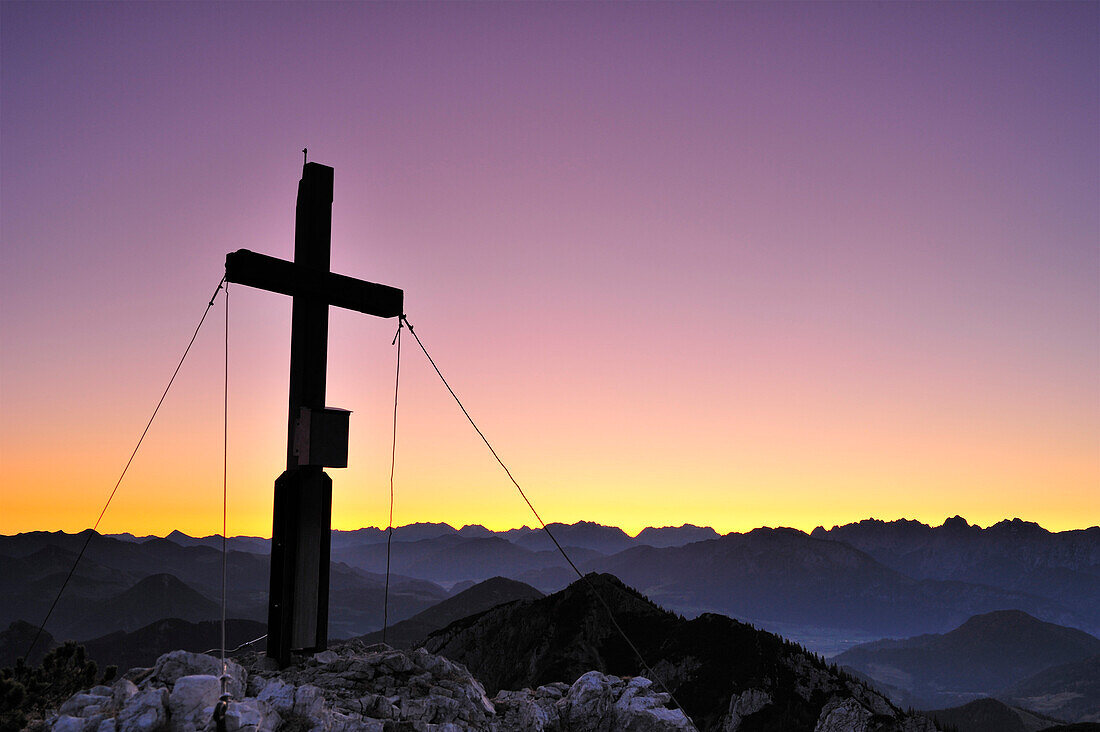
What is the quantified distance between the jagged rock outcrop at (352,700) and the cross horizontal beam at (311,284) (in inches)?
249

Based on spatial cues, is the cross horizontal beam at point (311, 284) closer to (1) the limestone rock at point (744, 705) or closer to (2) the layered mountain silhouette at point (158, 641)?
(1) the limestone rock at point (744, 705)

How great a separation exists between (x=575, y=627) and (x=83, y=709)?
50934mm

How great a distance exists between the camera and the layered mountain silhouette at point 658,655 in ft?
130

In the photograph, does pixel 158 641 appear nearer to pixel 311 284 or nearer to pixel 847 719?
pixel 847 719

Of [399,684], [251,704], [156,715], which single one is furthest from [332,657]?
[156,715]

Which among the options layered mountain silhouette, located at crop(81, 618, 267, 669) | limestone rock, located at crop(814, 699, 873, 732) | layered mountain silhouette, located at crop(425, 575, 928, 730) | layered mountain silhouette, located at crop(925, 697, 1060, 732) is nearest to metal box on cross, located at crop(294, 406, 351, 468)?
layered mountain silhouette, located at crop(425, 575, 928, 730)

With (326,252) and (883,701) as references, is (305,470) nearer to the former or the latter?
(326,252)

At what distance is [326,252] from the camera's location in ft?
55.1

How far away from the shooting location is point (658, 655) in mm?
51125

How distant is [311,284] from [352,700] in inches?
286

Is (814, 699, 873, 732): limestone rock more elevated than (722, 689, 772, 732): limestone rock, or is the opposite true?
(814, 699, 873, 732): limestone rock

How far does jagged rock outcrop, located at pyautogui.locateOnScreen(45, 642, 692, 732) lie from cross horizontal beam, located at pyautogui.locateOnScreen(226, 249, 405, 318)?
6333 millimetres

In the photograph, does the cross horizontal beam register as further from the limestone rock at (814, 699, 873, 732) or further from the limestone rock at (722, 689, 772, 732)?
the limestone rock at (722, 689, 772, 732)

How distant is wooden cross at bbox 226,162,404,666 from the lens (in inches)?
629
